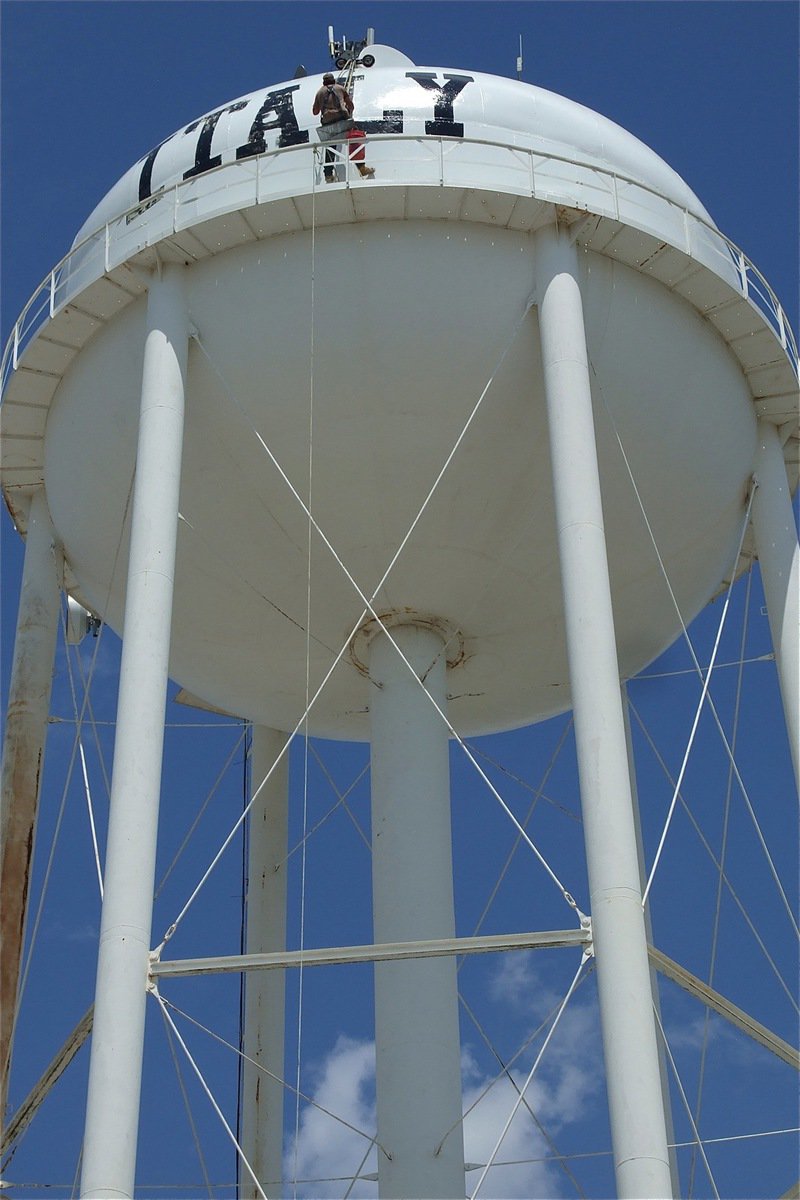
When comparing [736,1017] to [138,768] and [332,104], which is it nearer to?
[138,768]

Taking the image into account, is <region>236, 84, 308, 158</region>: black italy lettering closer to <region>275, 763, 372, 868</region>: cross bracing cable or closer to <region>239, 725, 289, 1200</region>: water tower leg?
<region>239, 725, 289, 1200</region>: water tower leg

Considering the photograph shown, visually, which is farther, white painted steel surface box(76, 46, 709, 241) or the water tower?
white painted steel surface box(76, 46, 709, 241)

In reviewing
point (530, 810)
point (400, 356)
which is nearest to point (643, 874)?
point (530, 810)

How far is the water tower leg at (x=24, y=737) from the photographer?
12.1 m

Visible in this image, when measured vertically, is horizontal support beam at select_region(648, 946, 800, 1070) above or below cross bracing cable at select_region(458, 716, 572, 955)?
below

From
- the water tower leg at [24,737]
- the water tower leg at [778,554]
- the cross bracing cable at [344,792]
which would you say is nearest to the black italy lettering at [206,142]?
the water tower leg at [24,737]

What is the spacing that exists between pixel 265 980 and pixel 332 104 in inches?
302

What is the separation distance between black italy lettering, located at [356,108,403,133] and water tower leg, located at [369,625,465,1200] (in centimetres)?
406

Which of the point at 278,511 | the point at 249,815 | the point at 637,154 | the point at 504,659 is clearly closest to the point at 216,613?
the point at 278,511

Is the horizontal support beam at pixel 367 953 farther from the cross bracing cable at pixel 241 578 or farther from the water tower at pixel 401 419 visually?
the cross bracing cable at pixel 241 578

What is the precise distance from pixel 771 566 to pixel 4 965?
6408mm

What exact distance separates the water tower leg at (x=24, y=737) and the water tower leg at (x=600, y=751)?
4592mm

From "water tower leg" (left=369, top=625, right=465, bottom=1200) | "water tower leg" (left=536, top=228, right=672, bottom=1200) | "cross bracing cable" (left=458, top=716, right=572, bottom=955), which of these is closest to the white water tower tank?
"water tower leg" (left=536, top=228, right=672, bottom=1200)

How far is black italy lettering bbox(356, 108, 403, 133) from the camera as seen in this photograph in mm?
11672
